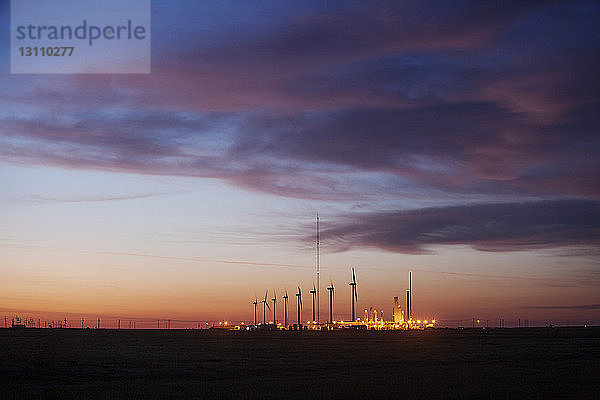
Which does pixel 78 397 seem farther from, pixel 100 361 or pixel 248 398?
pixel 100 361

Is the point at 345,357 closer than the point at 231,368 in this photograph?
No

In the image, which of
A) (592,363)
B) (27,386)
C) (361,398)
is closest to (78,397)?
(27,386)

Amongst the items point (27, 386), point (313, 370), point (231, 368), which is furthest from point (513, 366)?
point (27, 386)

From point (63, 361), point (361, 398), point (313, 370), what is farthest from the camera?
point (63, 361)

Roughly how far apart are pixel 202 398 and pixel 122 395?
6331mm

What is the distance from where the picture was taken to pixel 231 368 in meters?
73.0

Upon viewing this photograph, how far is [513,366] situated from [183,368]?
1384 inches

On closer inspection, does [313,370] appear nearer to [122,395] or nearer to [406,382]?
[406,382]

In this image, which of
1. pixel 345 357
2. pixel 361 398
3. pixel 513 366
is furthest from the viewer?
pixel 345 357

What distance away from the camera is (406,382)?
56.8 meters

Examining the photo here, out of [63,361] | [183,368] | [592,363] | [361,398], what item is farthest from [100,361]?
[592,363]

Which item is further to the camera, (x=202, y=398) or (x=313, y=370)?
(x=313, y=370)

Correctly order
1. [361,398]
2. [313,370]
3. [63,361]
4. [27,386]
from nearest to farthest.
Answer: [361,398] → [27,386] → [313,370] → [63,361]

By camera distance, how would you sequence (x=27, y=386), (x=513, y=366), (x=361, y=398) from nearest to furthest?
(x=361, y=398) < (x=27, y=386) < (x=513, y=366)
